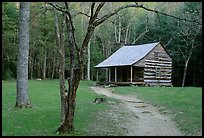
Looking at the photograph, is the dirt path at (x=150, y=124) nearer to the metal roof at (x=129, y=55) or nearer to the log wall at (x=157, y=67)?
the metal roof at (x=129, y=55)

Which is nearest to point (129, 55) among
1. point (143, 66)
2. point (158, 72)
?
point (143, 66)

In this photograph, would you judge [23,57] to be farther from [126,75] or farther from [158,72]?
[158,72]

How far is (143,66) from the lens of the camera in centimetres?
3719

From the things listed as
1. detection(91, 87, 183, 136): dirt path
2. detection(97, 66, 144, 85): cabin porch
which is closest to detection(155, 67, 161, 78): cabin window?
detection(97, 66, 144, 85): cabin porch

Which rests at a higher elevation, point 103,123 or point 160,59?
point 160,59

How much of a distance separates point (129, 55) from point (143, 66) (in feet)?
9.94

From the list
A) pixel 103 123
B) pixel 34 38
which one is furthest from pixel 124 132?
pixel 34 38

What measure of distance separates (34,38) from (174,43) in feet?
67.2

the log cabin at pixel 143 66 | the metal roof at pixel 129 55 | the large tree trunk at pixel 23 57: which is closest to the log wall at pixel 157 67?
the log cabin at pixel 143 66

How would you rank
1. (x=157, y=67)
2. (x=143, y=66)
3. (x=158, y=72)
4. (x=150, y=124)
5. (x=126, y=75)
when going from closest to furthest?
(x=150, y=124), (x=143, y=66), (x=157, y=67), (x=158, y=72), (x=126, y=75)

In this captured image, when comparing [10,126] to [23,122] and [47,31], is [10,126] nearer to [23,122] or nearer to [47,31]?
[23,122]

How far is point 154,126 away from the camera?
1266cm

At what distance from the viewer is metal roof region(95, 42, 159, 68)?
37.2m

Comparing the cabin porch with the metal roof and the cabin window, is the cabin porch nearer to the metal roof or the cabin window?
the metal roof
